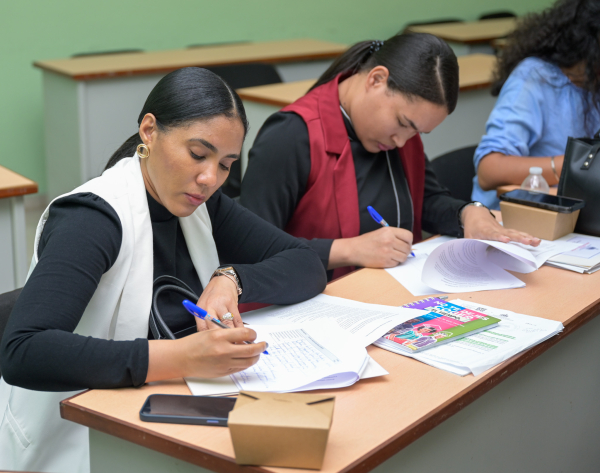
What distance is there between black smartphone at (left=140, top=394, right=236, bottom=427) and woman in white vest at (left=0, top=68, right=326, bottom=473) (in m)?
0.05

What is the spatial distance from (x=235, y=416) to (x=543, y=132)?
1933mm

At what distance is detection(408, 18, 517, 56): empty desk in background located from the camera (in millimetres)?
5012

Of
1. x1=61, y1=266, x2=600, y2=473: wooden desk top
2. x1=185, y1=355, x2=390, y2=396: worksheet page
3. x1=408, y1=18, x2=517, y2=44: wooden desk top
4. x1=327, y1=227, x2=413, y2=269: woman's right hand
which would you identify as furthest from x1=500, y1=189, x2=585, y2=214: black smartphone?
x1=408, y1=18, x2=517, y2=44: wooden desk top

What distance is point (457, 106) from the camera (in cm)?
349

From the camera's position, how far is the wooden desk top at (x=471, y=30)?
5008mm

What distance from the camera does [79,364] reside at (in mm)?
939

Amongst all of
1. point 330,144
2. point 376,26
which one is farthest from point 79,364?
point 376,26

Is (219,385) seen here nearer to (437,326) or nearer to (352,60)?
(437,326)

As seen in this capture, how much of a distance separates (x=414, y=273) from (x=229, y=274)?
19.3 inches

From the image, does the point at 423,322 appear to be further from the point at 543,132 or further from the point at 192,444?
the point at 543,132

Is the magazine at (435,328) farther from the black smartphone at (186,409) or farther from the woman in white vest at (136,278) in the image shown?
the black smartphone at (186,409)

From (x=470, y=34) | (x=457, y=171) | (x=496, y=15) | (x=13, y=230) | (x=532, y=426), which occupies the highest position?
(x=496, y=15)

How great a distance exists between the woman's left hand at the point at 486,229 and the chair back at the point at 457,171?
1.60 ft

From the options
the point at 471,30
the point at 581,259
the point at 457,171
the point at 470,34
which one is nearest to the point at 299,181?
the point at 581,259
